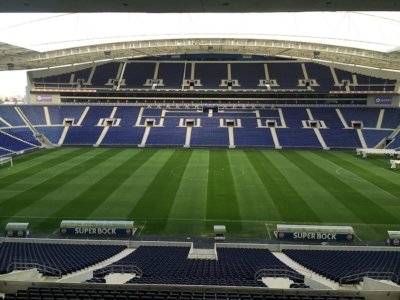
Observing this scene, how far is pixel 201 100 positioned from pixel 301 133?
60.9 ft

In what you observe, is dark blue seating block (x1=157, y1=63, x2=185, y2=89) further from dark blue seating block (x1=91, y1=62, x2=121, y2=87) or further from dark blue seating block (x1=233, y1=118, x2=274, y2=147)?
dark blue seating block (x1=233, y1=118, x2=274, y2=147)

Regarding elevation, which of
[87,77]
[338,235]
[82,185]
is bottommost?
[338,235]

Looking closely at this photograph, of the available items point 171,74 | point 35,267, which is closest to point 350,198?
point 35,267

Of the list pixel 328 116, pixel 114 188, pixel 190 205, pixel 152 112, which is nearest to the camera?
pixel 190 205

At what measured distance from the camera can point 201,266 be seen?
12383 millimetres

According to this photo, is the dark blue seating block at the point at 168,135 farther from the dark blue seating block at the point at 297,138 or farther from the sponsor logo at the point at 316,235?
the sponsor logo at the point at 316,235

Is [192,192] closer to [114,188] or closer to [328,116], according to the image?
[114,188]

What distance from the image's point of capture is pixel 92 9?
11609mm

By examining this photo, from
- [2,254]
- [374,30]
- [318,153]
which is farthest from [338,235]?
[318,153]

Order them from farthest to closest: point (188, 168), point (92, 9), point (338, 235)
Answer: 1. point (188, 168)
2. point (338, 235)
3. point (92, 9)

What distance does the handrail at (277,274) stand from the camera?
10.5 metres

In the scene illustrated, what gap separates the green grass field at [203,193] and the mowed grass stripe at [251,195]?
0.07 m

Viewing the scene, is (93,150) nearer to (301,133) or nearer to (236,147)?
(236,147)

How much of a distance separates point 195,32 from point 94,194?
23.2 meters
